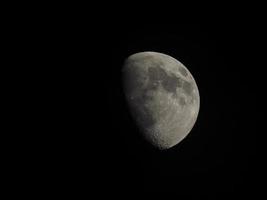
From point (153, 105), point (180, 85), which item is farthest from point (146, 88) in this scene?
point (180, 85)

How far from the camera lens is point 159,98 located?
20.6 ft

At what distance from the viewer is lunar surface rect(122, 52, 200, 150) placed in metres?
6.29

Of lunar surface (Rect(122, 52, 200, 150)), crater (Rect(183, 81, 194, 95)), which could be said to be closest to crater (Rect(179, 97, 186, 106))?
lunar surface (Rect(122, 52, 200, 150))

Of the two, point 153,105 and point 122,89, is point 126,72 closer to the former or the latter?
point 122,89

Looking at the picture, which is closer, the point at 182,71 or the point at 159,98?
the point at 159,98

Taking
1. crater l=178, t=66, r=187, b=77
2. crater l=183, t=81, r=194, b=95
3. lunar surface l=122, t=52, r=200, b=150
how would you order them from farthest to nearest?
1. crater l=178, t=66, r=187, b=77
2. crater l=183, t=81, r=194, b=95
3. lunar surface l=122, t=52, r=200, b=150

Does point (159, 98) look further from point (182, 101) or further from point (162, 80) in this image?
point (182, 101)

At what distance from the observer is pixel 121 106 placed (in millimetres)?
6297

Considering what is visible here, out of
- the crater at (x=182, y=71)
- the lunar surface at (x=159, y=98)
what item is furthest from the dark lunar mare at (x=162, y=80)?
the crater at (x=182, y=71)

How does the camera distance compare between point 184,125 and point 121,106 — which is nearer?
point 121,106

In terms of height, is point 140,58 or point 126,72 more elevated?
point 140,58

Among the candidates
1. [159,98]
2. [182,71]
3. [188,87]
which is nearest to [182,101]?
[188,87]

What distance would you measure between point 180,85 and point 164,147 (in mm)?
1300

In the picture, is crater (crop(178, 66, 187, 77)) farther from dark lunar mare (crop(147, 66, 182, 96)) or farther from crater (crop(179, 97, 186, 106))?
crater (crop(179, 97, 186, 106))
